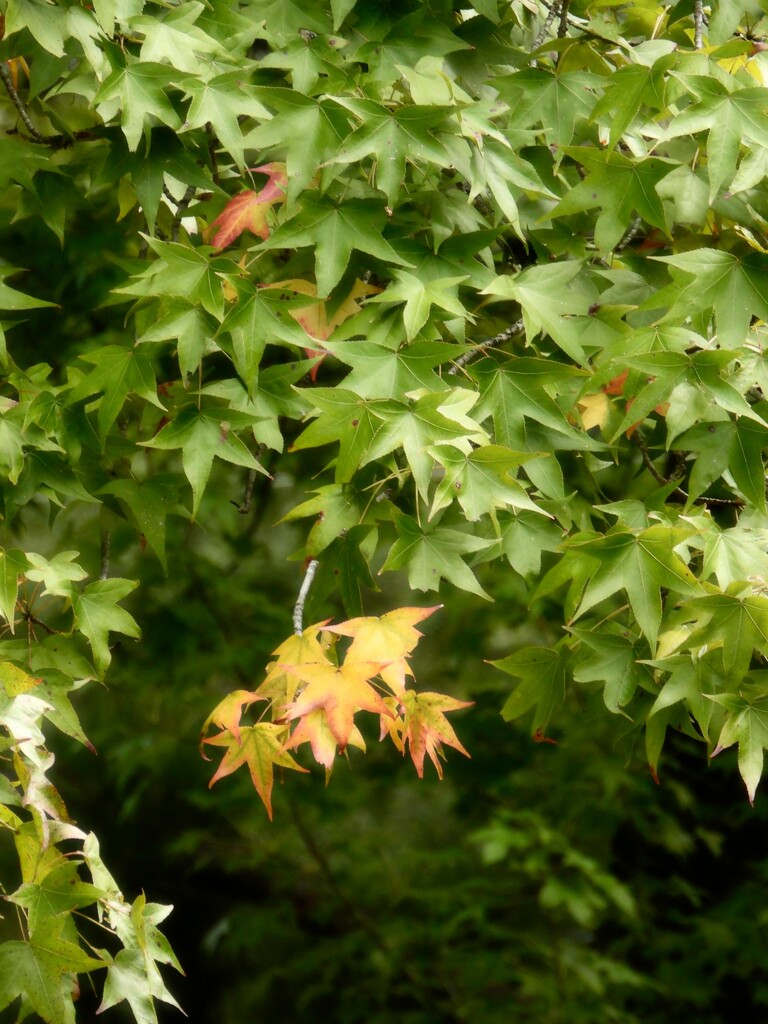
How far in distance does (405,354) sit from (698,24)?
96cm

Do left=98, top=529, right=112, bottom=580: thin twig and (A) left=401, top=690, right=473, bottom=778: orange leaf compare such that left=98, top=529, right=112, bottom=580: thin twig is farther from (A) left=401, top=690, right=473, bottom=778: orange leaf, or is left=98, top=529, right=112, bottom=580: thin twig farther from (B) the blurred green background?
(B) the blurred green background

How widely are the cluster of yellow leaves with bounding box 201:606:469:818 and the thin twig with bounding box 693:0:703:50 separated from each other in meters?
1.24

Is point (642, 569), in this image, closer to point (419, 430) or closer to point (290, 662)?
point (419, 430)

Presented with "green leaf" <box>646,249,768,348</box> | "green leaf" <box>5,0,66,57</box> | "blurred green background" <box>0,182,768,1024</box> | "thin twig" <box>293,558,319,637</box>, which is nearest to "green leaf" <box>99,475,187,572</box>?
"thin twig" <box>293,558,319,637</box>

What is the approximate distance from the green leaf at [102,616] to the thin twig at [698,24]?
1462mm

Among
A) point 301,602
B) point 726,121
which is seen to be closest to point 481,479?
point 301,602

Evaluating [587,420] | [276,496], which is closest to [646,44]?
[587,420]

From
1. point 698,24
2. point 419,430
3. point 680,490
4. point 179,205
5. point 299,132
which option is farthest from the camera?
point 179,205

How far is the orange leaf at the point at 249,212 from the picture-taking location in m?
1.91

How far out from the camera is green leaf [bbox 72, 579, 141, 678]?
191 centimetres

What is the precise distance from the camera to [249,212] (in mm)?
1944

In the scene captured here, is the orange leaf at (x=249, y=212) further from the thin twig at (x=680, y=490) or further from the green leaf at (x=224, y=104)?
the thin twig at (x=680, y=490)

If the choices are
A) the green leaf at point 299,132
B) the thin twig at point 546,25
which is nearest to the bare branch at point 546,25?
the thin twig at point 546,25

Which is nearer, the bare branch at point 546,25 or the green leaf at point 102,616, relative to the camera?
the green leaf at point 102,616
